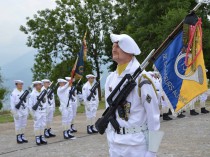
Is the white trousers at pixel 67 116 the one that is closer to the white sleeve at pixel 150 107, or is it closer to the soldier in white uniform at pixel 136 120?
the soldier in white uniform at pixel 136 120

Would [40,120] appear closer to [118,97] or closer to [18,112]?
[18,112]

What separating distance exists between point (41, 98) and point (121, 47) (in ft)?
25.8

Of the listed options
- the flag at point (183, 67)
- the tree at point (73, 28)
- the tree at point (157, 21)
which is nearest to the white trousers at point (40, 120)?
the flag at point (183, 67)

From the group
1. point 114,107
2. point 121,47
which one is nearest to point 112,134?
point 114,107

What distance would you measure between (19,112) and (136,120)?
8.52 metres

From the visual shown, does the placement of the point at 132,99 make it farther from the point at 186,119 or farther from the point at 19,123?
the point at 186,119

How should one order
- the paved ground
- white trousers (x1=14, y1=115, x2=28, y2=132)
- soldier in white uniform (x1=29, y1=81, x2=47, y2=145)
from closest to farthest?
1. the paved ground
2. soldier in white uniform (x1=29, y1=81, x2=47, y2=145)
3. white trousers (x1=14, y1=115, x2=28, y2=132)

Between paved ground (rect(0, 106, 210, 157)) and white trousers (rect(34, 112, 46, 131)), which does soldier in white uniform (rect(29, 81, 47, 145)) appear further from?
paved ground (rect(0, 106, 210, 157))

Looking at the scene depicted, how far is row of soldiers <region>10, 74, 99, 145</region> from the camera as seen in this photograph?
11.8 meters

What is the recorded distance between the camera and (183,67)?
15.3 feet

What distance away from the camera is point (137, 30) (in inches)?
1115

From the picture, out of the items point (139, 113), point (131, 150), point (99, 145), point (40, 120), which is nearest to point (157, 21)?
point (40, 120)

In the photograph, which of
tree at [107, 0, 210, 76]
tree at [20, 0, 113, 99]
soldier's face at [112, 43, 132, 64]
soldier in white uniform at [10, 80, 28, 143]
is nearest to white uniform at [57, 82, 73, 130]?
soldier in white uniform at [10, 80, 28, 143]

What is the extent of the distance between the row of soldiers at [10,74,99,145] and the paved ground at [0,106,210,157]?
386 millimetres
